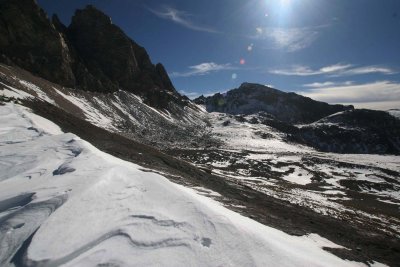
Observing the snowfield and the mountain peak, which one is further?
the mountain peak

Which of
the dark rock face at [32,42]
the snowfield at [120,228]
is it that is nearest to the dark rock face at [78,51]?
the dark rock face at [32,42]

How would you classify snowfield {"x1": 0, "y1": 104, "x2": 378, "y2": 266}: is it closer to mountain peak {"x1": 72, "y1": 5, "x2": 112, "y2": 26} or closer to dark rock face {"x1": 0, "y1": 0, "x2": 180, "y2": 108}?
dark rock face {"x1": 0, "y1": 0, "x2": 180, "y2": 108}

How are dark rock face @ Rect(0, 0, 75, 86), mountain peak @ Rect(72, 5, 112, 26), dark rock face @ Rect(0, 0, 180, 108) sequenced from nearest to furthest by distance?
dark rock face @ Rect(0, 0, 75, 86) → dark rock face @ Rect(0, 0, 180, 108) → mountain peak @ Rect(72, 5, 112, 26)

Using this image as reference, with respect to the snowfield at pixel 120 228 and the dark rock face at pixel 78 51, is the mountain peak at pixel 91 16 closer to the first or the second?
the dark rock face at pixel 78 51

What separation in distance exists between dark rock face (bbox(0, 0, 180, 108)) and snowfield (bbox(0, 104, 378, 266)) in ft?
285

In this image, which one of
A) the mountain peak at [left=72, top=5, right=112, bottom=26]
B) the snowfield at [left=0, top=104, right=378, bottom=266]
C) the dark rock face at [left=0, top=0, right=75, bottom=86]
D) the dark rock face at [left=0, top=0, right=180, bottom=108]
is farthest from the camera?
the mountain peak at [left=72, top=5, right=112, bottom=26]

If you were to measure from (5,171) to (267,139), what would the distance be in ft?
481

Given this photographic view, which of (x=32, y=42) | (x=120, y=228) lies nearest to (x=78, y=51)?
(x=32, y=42)

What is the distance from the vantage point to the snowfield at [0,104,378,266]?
6414mm

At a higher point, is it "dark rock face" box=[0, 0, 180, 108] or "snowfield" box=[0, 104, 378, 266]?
"dark rock face" box=[0, 0, 180, 108]

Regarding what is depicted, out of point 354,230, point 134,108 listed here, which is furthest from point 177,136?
point 354,230

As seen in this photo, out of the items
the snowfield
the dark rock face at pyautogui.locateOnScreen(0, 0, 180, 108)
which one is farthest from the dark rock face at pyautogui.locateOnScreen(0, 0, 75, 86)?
the snowfield

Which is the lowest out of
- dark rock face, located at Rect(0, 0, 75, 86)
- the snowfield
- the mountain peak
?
the snowfield

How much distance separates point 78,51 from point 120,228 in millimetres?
144155
